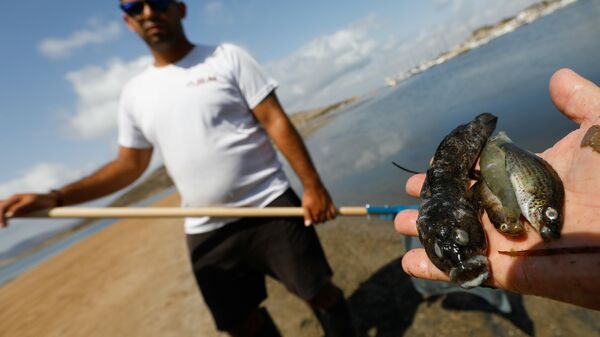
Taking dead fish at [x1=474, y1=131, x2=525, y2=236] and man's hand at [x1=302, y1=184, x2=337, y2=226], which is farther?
man's hand at [x1=302, y1=184, x2=337, y2=226]

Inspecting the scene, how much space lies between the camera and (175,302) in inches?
304

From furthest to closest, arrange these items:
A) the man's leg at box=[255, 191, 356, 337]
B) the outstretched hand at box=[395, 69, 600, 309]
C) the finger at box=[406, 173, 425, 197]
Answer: the man's leg at box=[255, 191, 356, 337] → the finger at box=[406, 173, 425, 197] → the outstretched hand at box=[395, 69, 600, 309]

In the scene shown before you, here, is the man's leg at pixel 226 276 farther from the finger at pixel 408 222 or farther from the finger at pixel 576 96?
the finger at pixel 576 96

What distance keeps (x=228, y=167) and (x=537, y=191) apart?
111 inches

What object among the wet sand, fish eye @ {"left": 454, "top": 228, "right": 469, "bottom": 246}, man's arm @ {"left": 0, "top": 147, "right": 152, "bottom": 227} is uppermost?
man's arm @ {"left": 0, "top": 147, "right": 152, "bottom": 227}

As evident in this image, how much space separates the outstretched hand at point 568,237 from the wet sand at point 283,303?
2631 millimetres

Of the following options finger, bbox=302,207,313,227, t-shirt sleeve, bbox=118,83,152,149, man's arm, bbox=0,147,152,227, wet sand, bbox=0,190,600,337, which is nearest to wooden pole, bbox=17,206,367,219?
finger, bbox=302,207,313,227

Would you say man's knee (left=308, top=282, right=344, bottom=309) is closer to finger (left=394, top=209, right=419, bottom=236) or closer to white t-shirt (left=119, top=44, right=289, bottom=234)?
white t-shirt (left=119, top=44, right=289, bottom=234)

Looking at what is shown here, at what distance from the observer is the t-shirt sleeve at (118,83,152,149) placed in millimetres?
4086

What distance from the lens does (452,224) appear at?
2150 mm

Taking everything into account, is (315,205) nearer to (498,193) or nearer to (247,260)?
(247,260)

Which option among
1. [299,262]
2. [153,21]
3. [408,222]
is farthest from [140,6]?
[408,222]

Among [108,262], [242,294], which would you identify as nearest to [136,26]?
[242,294]

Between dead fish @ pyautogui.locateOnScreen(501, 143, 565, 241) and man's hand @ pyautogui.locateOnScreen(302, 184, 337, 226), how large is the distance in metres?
1.95
